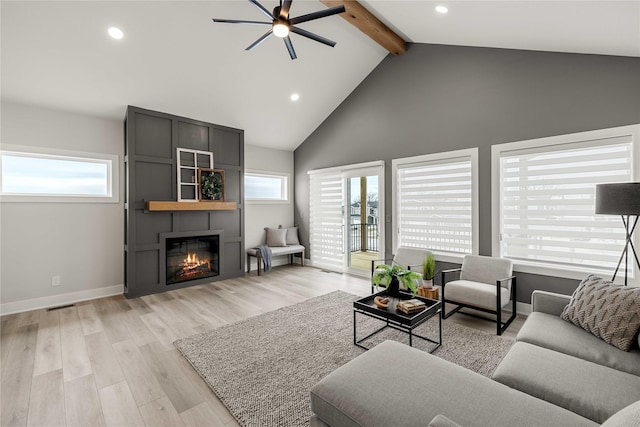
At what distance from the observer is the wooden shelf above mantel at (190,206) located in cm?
441

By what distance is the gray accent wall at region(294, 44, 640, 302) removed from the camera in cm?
316

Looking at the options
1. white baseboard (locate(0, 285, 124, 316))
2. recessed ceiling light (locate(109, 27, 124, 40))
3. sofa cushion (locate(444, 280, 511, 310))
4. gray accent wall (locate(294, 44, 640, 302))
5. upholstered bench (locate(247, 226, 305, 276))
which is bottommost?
white baseboard (locate(0, 285, 124, 316))

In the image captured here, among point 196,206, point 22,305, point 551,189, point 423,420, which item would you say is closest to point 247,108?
point 196,206

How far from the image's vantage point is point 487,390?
4.51 feet

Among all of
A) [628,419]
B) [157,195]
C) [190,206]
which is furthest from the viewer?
[190,206]

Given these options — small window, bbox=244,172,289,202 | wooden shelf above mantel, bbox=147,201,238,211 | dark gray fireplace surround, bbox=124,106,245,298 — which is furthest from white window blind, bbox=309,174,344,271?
dark gray fireplace surround, bbox=124,106,245,298

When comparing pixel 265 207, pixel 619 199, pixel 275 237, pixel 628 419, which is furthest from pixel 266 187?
pixel 628 419

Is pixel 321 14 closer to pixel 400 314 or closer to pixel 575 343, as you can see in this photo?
pixel 400 314

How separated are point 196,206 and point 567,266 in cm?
526

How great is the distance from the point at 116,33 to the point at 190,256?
3.35 metres

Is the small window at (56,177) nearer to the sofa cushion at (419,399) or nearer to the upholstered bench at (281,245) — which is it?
the upholstered bench at (281,245)

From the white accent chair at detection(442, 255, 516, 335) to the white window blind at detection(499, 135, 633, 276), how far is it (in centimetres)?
40

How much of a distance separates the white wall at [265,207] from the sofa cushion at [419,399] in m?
4.87

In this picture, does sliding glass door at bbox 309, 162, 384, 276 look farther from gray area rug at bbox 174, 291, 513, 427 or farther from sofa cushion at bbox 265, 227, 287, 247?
gray area rug at bbox 174, 291, 513, 427
